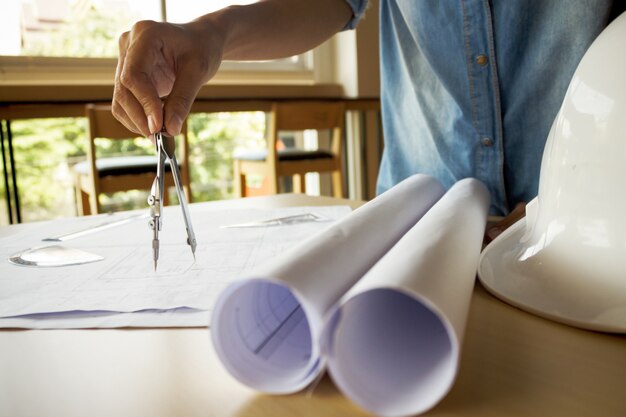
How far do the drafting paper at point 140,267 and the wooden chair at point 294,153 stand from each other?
74.7 inches

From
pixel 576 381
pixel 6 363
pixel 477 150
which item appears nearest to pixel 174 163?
pixel 6 363

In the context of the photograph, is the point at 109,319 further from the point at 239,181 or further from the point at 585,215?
the point at 239,181

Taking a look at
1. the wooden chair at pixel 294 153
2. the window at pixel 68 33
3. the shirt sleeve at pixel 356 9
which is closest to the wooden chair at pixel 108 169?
the wooden chair at pixel 294 153

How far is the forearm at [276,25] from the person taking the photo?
0.77 metres

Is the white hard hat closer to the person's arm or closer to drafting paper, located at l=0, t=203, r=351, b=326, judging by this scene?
drafting paper, located at l=0, t=203, r=351, b=326

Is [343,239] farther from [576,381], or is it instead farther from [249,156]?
[249,156]

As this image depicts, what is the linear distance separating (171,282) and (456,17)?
0.61 metres

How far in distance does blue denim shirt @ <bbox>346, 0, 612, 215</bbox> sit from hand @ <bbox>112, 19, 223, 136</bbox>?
1.31 ft

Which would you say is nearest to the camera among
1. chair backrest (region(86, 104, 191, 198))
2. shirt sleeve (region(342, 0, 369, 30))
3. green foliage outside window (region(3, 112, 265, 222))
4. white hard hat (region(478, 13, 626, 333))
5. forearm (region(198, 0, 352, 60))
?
white hard hat (region(478, 13, 626, 333))

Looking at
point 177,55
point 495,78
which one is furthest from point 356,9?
point 177,55

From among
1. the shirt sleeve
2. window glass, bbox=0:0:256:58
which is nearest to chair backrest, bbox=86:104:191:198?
window glass, bbox=0:0:256:58

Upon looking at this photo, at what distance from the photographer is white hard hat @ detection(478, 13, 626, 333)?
36cm

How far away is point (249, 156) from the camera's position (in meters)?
2.84

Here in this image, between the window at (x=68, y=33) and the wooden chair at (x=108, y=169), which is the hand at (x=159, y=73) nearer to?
the wooden chair at (x=108, y=169)
